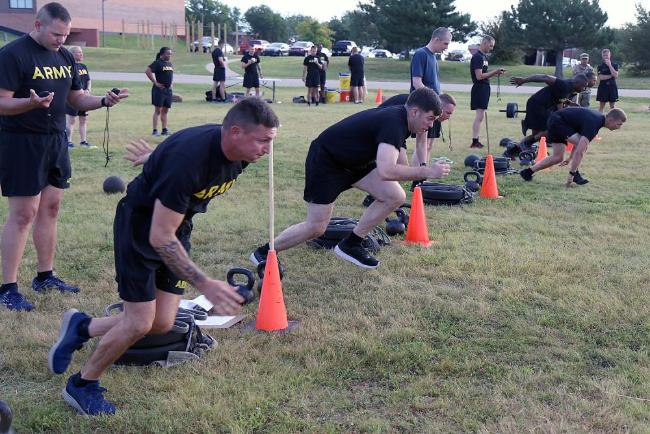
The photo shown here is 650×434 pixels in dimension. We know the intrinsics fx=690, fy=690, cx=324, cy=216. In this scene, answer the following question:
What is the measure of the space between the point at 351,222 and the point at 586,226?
2696mm

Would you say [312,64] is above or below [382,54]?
below

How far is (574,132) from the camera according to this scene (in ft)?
33.3

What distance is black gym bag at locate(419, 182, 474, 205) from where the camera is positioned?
870cm

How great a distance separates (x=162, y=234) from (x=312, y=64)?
20070 mm

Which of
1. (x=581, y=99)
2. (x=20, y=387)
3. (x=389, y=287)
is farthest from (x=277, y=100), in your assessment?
(x=20, y=387)

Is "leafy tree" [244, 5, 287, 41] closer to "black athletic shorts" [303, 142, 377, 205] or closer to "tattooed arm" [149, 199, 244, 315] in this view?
"black athletic shorts" [303, 142, 377, 205]

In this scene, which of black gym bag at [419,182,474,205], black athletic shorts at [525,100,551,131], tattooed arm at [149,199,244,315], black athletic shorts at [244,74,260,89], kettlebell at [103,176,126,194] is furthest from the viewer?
black athletic shorts at [244,74,260,89]

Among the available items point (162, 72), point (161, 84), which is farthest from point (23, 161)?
point (162, 72)

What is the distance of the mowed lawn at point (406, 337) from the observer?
363 centimetres

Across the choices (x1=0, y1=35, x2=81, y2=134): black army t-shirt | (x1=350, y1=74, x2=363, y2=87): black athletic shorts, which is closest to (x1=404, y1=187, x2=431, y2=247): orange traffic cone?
(x1=0, y1=35, x2=81, y2=134): black army t-shirt

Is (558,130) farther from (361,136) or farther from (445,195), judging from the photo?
(361,136)

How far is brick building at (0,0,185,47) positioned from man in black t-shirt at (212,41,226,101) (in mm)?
38389

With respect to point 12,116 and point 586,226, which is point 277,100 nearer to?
point 586,226

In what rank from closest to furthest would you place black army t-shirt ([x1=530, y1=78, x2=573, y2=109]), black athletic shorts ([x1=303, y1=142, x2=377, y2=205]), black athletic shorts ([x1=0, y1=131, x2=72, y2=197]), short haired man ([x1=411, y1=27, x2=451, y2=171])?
1. black athletic shorts ([x1=0, y1=131, x2=72, y2=197])
2. black athletic shorts ([x1=303, y1=142, x2=377, y2=205])
3. short haired man ([x1=411, y1=27, x2=451, y2=171])
4. black army t-shirt ([x1=530, y1=78, x2=573, y2=109])
